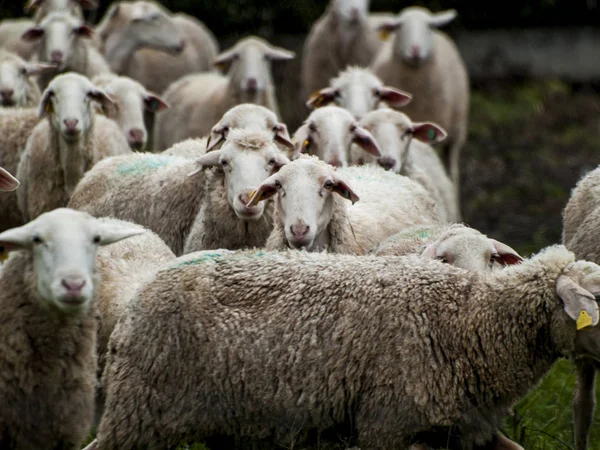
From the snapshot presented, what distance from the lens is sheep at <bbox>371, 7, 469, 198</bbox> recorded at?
34.6ft

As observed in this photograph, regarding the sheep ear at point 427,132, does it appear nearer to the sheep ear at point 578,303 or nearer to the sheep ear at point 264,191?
the sheep ear at point 264,191

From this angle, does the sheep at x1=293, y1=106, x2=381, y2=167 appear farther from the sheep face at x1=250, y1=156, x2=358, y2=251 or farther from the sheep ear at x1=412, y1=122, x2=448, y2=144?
the sheep face at x1=250, y1=156, x2=358, y2=251

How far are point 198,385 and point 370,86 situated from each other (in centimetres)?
417

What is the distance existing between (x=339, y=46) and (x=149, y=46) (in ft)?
5.71

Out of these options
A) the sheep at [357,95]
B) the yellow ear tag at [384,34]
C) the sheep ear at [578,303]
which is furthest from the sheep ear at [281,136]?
the yellow ear tag at [384,34]

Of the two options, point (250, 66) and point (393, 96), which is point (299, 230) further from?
point (250, 66)

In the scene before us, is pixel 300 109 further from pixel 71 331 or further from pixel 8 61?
pixel 71 331

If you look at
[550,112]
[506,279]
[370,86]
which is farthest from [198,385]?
[550,112]

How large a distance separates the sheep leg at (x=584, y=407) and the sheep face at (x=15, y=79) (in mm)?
4487

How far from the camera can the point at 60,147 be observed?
7.38 m

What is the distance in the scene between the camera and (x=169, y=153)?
24.4ft

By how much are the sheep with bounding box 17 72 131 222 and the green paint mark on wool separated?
1.29 ft

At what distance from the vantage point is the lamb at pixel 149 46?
1153 centimetres

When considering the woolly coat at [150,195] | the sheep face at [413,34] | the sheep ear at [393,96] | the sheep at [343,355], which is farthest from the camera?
the sheep face at [413,34]
